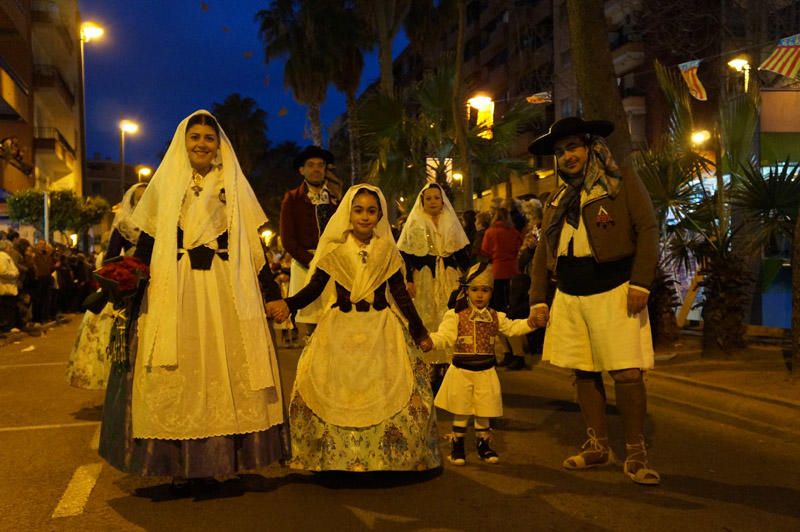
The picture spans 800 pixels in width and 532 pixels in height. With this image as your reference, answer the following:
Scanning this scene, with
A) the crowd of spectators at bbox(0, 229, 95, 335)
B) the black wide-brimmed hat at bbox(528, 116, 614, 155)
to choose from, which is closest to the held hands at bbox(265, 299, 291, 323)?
the black wide-brimmed hat at bbox(528, 116, 614, 155)

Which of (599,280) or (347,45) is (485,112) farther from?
(347,45)

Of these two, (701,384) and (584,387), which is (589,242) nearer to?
(584,387)

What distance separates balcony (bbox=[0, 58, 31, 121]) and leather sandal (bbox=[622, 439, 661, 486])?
31.8 metres

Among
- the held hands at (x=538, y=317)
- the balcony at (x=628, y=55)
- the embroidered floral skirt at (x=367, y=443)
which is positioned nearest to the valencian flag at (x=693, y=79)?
the held hands at (x=538, y=317)

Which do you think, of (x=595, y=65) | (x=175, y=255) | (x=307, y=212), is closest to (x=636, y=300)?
(x=175, y=255)

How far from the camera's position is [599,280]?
5473 mm

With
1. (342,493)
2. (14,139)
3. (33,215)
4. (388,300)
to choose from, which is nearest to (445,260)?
(388,300)

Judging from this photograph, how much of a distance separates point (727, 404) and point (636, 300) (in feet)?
10.9

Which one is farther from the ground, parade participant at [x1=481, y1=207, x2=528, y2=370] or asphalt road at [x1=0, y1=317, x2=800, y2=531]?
parade participant at [x1=481, y1=207, x2=528, y2=370]

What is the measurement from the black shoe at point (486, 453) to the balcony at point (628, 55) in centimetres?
2871

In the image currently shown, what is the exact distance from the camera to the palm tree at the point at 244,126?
61.8 metres

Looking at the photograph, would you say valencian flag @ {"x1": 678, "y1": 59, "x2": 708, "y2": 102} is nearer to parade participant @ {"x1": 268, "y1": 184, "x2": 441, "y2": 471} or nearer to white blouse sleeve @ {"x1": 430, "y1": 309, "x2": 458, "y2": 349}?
white blouse sleeve @ {"x1": 430, "y1": 309, "x2": 458, "y2": 349}

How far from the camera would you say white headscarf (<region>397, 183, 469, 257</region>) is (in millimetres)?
8594

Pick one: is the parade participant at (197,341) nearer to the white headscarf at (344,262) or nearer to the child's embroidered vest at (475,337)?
the white headscarf at (344,262)
